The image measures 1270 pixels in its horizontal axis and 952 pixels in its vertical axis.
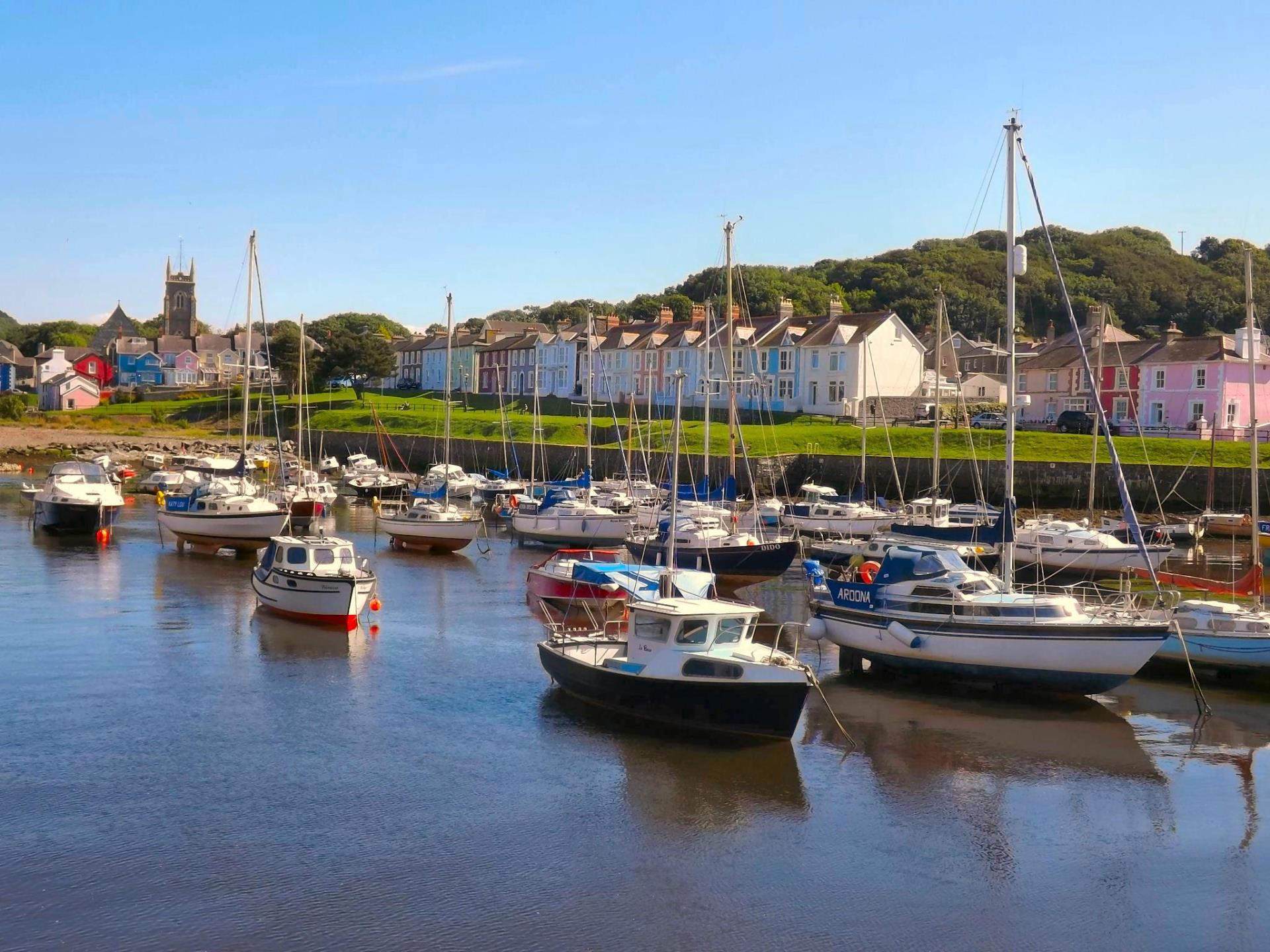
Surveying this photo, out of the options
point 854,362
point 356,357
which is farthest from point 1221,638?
point 356,357

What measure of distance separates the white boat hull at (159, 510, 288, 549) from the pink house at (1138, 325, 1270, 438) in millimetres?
53968

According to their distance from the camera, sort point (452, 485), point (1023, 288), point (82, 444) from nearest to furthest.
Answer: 1. point (452, 485)
2. point (82, 444)
3. point (1023, 288)

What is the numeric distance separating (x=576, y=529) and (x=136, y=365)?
12337 cm

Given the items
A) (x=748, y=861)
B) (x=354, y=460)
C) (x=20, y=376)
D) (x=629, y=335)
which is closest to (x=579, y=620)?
(x=748, y=861)

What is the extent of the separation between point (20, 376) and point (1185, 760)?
170 meters

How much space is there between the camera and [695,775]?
20531mm

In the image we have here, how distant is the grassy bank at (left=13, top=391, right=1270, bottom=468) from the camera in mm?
66562

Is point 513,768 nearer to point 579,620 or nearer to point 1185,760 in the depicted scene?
point 1185,760

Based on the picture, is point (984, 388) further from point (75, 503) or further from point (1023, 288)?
point (75, 503)

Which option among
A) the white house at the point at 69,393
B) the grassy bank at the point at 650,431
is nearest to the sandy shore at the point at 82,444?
the grassy bank at the point at 650,431

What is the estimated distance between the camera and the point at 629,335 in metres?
110

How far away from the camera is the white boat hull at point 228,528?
47281 millimetres

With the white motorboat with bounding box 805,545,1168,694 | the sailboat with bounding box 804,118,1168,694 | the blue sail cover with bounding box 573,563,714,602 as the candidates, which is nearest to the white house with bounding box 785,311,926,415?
the blue sail cover with bounding box 573,563,714,602

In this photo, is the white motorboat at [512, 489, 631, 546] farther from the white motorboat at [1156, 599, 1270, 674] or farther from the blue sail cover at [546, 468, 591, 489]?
the white motorboat at [1156, 599, 1270, 674]
